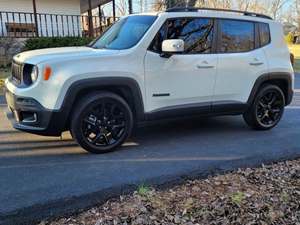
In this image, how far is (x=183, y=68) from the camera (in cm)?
520

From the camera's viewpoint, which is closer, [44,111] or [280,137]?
[44,111]

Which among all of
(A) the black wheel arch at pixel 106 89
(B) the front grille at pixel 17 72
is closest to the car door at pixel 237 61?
(A) the black wheel arch at pixel 106 89

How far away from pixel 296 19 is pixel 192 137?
4547 centimetres

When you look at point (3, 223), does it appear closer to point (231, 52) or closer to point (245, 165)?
point (245, 165)

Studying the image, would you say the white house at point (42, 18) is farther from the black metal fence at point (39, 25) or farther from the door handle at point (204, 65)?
the door handle at point (204, 65)

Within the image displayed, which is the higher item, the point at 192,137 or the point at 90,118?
the point at 90,118

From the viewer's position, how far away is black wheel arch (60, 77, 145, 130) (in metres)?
4.50

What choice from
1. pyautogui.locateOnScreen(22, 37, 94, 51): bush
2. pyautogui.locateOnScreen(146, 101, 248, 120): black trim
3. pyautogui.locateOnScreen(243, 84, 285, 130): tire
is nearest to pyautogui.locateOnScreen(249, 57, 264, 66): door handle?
pyautogui.locateOnScreen(243, 84, 285, 130): tire

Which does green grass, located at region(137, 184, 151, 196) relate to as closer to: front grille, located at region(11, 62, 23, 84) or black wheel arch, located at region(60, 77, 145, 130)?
black wheel arch, located at region(60, 77, 145, 130)

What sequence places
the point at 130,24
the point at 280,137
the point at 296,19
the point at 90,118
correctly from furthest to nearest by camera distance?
the point at 296,19 < the point at 280,137 < the point at 130,24 < the point at 90,118

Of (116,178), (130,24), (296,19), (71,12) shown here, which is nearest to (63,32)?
(71,12)

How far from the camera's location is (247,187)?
12.6 feet

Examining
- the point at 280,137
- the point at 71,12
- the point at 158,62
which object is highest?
the point at 71,12

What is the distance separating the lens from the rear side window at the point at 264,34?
6.02m
